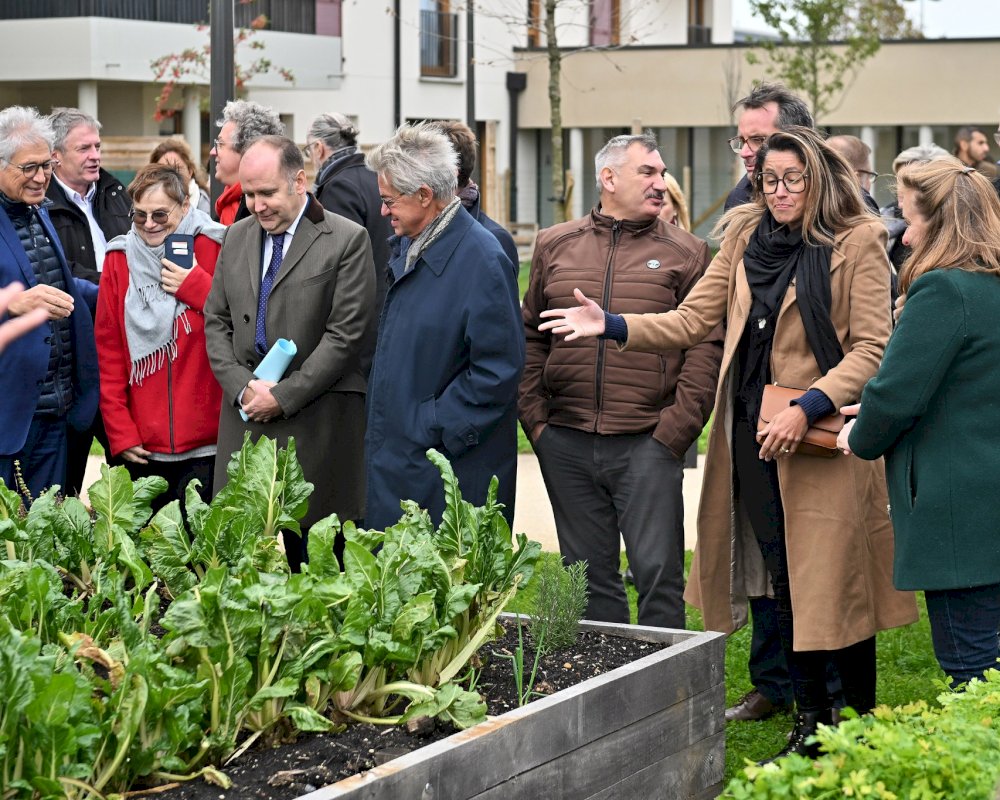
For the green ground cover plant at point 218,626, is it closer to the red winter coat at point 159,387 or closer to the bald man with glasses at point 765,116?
the red winter coat at point 159,387

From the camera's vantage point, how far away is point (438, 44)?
34156 millimetres

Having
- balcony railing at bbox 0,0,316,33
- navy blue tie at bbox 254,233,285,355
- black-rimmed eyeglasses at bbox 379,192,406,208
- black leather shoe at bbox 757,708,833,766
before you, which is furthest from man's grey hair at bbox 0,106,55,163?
balcony railing at bbox 0,0,316,33

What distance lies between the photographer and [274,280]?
614cm

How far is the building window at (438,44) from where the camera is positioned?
110ft

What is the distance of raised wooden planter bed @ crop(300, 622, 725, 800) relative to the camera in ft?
11.6

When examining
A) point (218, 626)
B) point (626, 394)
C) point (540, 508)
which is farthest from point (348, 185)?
point (218, 626)

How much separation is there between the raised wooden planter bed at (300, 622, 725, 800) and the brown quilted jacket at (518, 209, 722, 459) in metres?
1.12

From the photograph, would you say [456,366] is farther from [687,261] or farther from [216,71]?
[216,71]

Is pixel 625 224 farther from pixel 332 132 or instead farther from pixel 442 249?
pixel 332 132

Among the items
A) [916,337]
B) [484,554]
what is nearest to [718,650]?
[484,554]

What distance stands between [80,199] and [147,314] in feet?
4.20

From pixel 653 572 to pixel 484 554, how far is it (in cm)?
150

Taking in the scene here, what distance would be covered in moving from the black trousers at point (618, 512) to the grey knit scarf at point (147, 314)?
166 centimetres

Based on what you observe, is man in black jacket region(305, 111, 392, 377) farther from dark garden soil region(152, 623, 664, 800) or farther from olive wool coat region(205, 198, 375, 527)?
dark garden soil region(152, 623, 664, 800)
